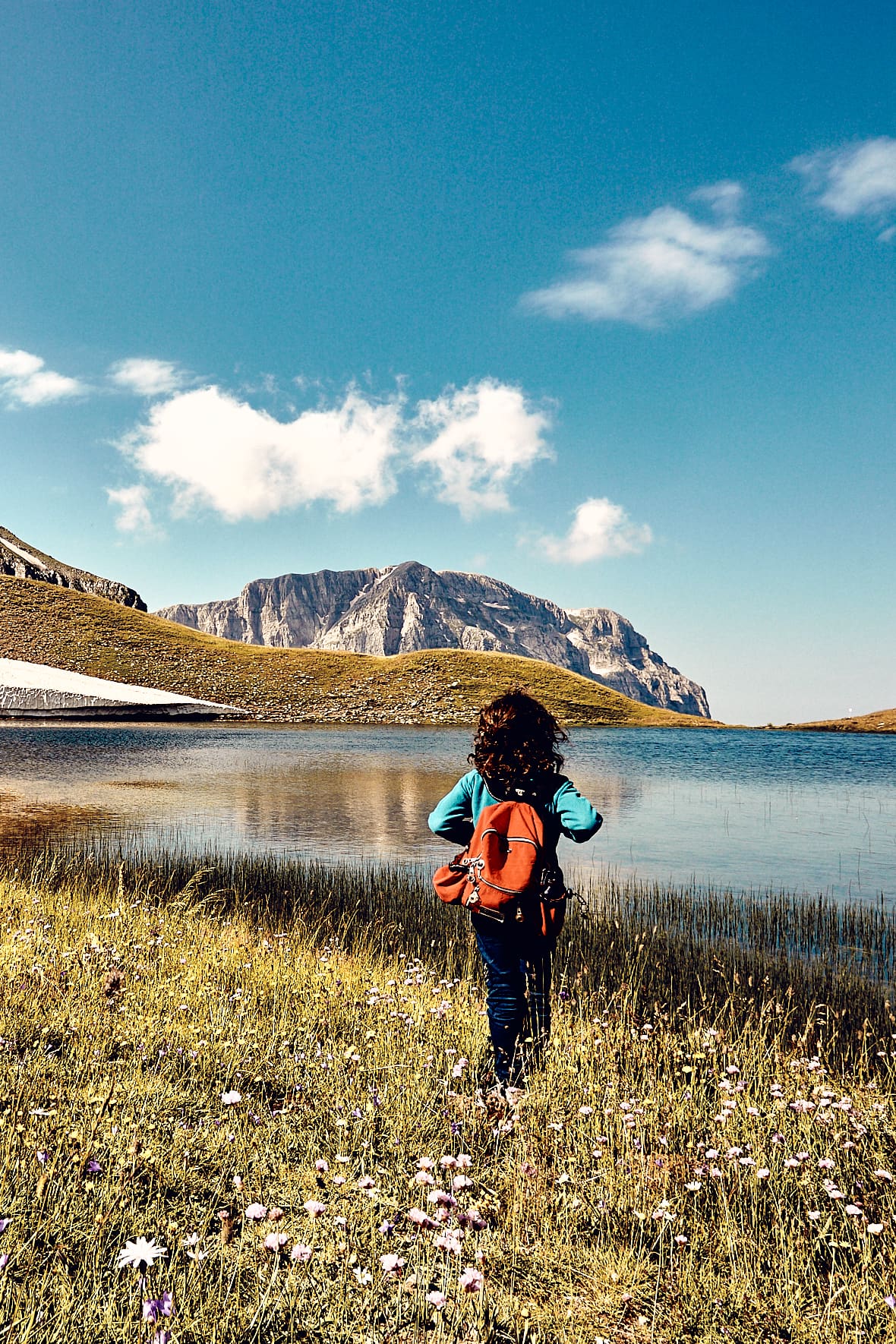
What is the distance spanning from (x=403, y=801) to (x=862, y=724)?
330 ft

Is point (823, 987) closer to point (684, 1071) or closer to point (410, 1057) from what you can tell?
point (684, 1071)

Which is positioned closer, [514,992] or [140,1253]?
[140,1253]

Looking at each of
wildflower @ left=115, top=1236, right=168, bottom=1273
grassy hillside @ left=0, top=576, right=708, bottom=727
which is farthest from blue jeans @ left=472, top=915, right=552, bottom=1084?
grassy hillside @ left=0, top=576, right=708, bottom=727

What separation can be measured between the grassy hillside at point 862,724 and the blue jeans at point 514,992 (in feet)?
357

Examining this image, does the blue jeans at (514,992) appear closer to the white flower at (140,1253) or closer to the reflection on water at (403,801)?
the white flower at (140,1253)

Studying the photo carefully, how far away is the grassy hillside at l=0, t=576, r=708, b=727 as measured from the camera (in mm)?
85312

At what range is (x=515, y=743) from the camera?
203 inches

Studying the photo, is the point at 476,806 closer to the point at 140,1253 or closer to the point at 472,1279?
the point at 472,1279

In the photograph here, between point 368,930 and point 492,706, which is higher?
point 492,706

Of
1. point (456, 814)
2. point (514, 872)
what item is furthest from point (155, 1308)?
point (456, 814)

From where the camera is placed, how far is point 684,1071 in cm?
522

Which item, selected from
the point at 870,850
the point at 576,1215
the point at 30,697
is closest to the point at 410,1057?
the point at 576,1215

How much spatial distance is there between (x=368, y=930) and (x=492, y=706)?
18.2ft

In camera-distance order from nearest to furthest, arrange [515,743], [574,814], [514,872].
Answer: [514,872] < [574,814] < [515,743]
